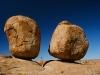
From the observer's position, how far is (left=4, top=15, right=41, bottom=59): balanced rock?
45.8ft

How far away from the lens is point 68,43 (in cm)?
1441

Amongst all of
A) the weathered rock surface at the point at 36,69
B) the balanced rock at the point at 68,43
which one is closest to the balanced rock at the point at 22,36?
the weathered rock surface at the point at 36,69

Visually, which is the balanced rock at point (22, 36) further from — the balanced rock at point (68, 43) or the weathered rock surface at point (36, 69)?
the balanced rock at point (68, 43)

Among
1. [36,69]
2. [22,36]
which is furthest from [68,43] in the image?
[22,36]

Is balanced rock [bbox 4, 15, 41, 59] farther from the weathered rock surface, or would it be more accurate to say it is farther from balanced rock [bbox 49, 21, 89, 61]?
balanced rock [bbox 49, 21, 89, 61]

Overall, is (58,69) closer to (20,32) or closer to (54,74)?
(54,74)

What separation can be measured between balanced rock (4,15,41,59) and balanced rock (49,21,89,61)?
1.64 m

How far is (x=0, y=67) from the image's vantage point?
11.8 metres

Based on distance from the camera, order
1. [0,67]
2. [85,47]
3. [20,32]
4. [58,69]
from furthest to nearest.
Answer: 1. [85,47]
2. [20,32]
3. [58,69]
4. [0,67]

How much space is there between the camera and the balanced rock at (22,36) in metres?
13.9

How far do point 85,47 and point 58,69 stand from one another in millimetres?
3628

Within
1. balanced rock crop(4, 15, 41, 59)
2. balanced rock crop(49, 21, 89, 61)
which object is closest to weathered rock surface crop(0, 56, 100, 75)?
balanced rock crop(4, 15, 41, 59)

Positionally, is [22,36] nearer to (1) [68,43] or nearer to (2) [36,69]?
(2) [36,69]

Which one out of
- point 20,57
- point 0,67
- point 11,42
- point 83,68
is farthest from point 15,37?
point 83,68
